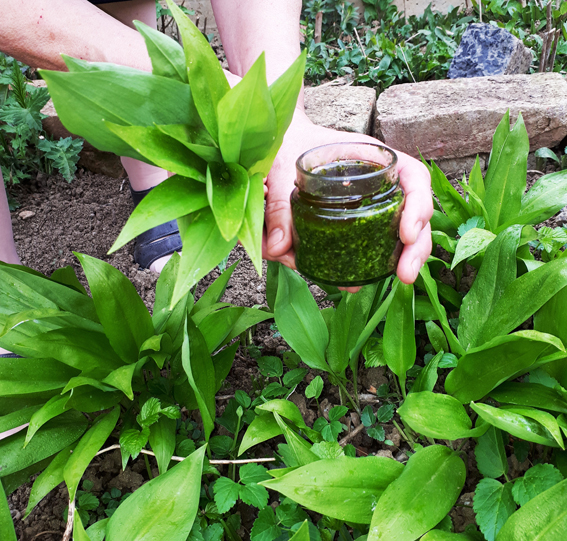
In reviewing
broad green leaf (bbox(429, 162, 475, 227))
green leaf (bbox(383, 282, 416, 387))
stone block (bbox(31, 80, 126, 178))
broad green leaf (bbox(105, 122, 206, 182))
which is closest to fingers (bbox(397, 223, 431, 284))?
green leaf (bbox(383, 282, 416, 387))

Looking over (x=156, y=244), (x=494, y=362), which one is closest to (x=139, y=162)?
(x=156, y=244)

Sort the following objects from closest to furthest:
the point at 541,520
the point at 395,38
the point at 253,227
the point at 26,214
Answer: the point at 253,227
the point at 541,520
the point at 26,214
the point at 395,38

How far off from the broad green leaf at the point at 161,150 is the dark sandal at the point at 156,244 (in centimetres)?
124

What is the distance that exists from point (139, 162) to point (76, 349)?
107 cm

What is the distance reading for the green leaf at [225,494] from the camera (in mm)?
894

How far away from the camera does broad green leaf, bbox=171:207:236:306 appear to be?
65 cm

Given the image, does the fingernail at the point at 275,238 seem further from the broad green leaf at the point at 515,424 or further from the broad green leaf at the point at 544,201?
the broad green leaf at the point at 544,201

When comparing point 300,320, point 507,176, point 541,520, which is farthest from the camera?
point 507,176

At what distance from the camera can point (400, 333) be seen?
105 cm

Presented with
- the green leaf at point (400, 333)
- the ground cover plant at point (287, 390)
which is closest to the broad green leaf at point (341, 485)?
the ground cover plant at point (287, 390)

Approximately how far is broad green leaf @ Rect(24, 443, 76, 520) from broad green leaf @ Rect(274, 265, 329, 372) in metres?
0.54

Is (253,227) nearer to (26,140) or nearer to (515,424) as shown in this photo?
(515,424)

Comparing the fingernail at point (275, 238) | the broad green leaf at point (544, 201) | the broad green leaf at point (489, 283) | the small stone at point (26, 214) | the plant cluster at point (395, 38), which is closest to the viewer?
the fingernail at point (275, 238)

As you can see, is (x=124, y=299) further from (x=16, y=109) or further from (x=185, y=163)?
(x=16, y=109)
